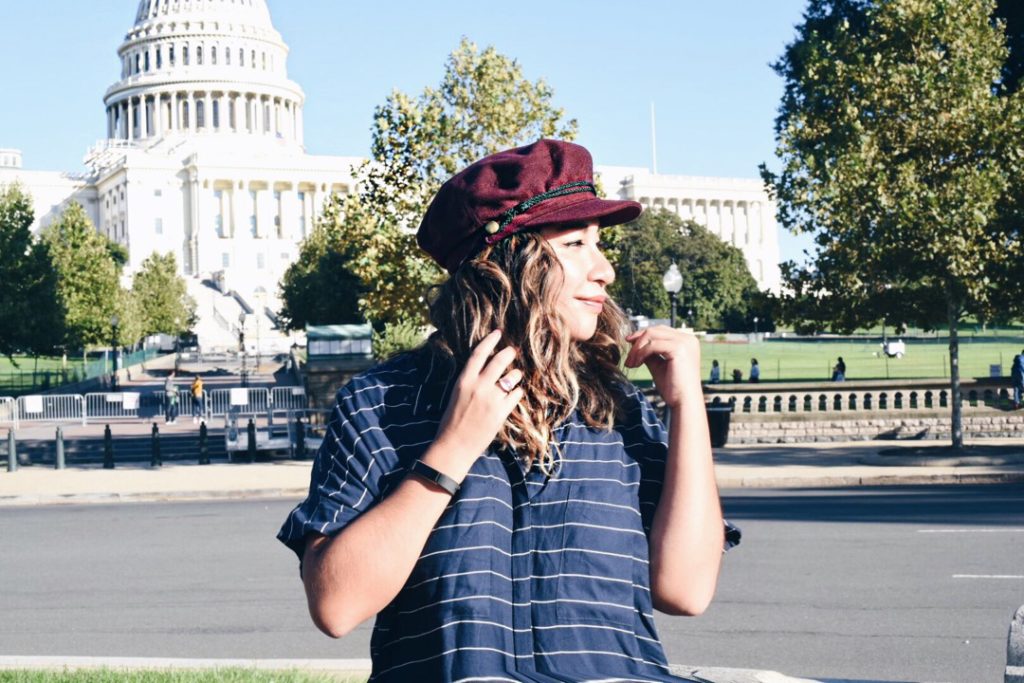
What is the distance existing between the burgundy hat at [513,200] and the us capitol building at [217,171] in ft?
417

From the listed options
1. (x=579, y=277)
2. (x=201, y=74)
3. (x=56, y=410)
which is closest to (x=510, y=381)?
(x=579, y=277)

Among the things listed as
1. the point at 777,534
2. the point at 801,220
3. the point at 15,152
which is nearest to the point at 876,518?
the point at 777,534

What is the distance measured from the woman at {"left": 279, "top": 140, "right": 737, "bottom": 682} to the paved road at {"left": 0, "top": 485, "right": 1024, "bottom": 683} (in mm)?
5177

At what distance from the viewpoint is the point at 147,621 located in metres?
9.51

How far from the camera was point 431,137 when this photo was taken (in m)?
25.7

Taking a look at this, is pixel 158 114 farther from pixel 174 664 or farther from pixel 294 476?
pixel 174 664

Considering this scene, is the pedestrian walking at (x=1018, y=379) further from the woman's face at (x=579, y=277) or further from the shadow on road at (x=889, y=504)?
the woman's face at (x=579, y=277)

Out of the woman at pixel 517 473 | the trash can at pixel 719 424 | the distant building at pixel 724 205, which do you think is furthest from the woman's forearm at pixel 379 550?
the distant building at pixel 724 205

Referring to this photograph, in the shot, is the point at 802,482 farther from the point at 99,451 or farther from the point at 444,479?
the point at 444,479

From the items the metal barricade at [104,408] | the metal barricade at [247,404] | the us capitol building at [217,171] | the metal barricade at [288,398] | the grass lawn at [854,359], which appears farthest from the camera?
the us capitol building at [217,171]

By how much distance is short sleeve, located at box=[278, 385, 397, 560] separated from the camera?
8.07 ft

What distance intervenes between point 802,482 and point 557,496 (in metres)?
18.2

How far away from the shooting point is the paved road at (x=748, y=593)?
8172mm

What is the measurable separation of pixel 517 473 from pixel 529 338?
260 millimetres
